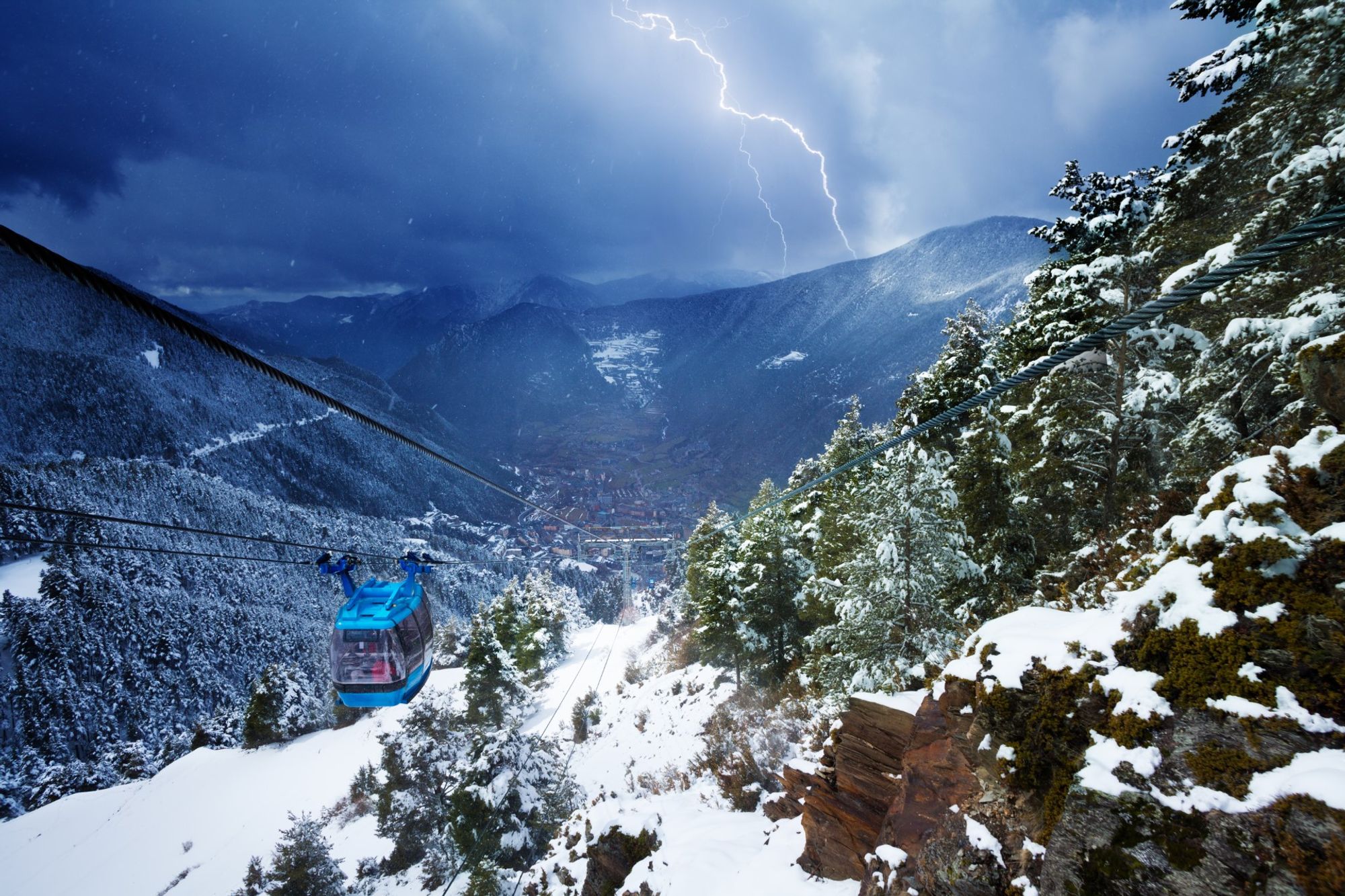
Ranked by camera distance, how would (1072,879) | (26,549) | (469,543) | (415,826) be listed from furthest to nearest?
(469,543)
(26,549)
(415,826)
(1072,879)

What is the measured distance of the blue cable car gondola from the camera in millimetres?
11414

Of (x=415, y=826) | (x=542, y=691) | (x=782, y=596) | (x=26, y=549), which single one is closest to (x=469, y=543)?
(x=26, y=549)

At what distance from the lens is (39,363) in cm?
18950

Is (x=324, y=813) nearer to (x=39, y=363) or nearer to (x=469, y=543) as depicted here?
(x=469, y=543)

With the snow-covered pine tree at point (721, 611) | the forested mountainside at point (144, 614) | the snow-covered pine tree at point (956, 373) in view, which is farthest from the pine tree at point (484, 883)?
the forested mountainside at point (144, 614)

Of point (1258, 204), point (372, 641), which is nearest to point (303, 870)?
point (372, 641)

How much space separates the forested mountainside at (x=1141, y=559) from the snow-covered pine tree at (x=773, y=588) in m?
4.21

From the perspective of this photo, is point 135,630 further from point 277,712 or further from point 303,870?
point 303,870

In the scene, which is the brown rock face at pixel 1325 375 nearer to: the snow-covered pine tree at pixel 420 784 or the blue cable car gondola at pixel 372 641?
the blue cable car gondola at pixel 372 641

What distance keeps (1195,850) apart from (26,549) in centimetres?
18032

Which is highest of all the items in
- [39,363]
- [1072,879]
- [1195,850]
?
[39,363]

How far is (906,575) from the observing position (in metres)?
13.9

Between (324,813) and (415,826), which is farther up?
(415,826)

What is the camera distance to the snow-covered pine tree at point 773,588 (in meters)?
23.8
